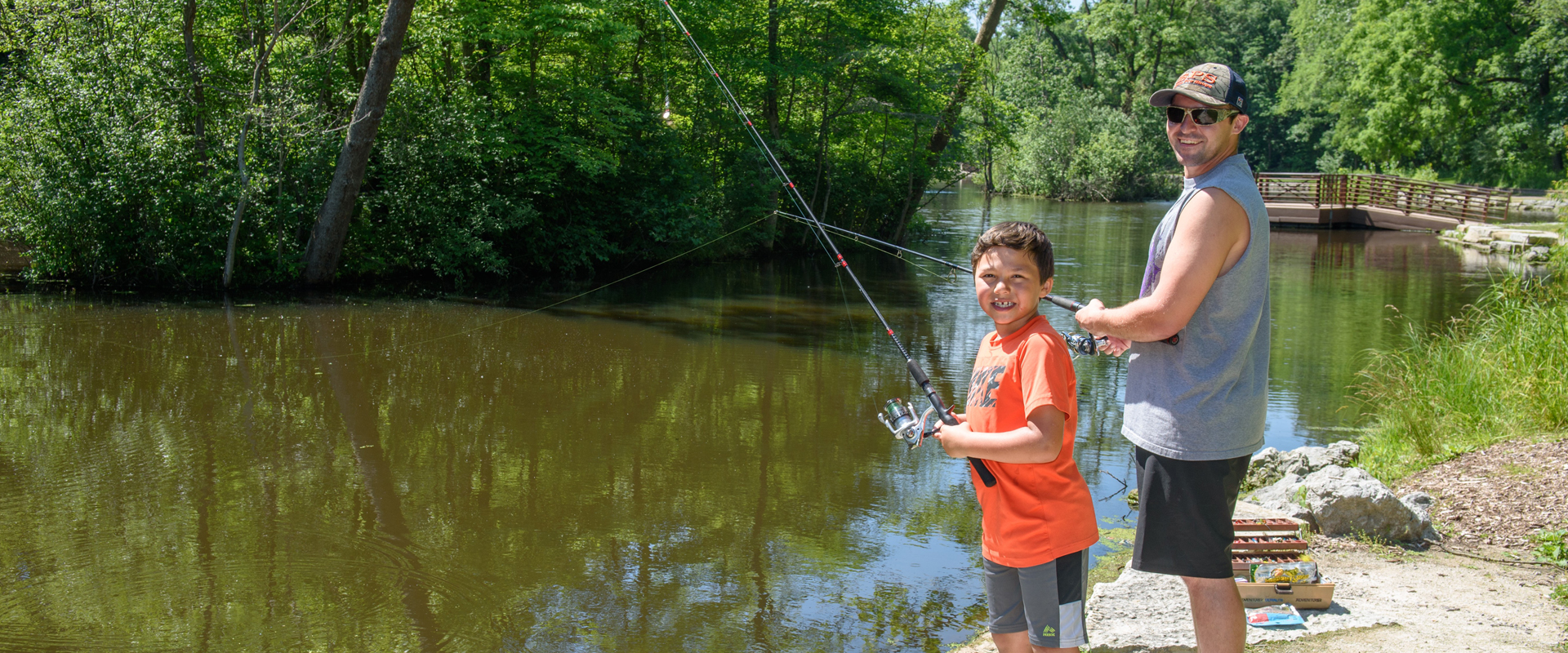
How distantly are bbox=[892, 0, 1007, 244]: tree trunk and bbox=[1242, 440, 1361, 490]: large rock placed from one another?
14123 mm

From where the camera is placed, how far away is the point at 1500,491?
5105 mm

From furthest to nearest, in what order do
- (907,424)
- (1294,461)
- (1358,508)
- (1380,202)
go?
(1380,202), (1294,461), (1358,508), (907,424)

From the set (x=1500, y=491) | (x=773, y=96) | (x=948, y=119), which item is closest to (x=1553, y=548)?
(x=1500, y=491)

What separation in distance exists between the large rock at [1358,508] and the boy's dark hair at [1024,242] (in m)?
2.72

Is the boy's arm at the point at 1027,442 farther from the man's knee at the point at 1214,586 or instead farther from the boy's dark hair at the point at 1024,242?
the man's knee at the point at 1214,586

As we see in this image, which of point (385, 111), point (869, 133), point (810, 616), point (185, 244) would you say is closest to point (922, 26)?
point (869, 133)

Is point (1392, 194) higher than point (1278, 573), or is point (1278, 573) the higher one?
point (1392, 194)

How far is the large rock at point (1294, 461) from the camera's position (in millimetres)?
5941

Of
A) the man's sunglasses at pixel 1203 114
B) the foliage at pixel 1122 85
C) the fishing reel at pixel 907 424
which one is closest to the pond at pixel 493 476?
the fishing reel at pixel 907 424

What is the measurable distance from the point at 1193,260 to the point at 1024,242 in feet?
1.35

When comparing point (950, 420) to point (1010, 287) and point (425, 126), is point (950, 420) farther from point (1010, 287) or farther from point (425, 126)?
point (425, 126)

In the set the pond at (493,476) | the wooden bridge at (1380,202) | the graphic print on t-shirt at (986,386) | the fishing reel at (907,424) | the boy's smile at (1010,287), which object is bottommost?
the pond at (493,476)

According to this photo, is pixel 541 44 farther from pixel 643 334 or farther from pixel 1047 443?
pixel 1047 443

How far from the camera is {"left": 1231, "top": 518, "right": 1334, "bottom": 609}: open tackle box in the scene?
375cm
